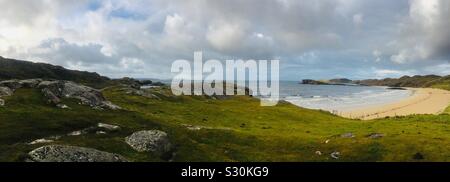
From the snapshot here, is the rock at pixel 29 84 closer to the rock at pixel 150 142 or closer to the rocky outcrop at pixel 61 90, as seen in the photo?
the rocky outcrop at pixel 61 90

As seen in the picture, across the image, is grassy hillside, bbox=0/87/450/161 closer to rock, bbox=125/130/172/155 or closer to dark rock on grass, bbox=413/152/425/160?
dark rock on grass, bbox=413/152/425/160

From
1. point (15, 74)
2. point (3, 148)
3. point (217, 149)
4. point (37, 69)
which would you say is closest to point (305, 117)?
point (217, 149)

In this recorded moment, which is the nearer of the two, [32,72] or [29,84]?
[29,84]

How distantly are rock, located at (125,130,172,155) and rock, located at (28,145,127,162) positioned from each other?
466 cm

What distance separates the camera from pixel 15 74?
163125 millimetres

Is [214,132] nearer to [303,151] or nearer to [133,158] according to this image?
[303,151]

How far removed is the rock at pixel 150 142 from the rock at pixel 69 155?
4658mm

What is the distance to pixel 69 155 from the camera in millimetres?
37688

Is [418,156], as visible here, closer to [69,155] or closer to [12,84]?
[69,155]

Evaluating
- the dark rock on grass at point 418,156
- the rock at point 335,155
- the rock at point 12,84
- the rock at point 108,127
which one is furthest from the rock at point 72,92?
the dark rock on grass at point 418,156

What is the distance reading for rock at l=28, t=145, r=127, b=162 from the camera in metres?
36.7

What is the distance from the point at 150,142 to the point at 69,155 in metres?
9.50

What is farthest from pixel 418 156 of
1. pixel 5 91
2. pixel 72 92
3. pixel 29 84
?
pixel 5 91
